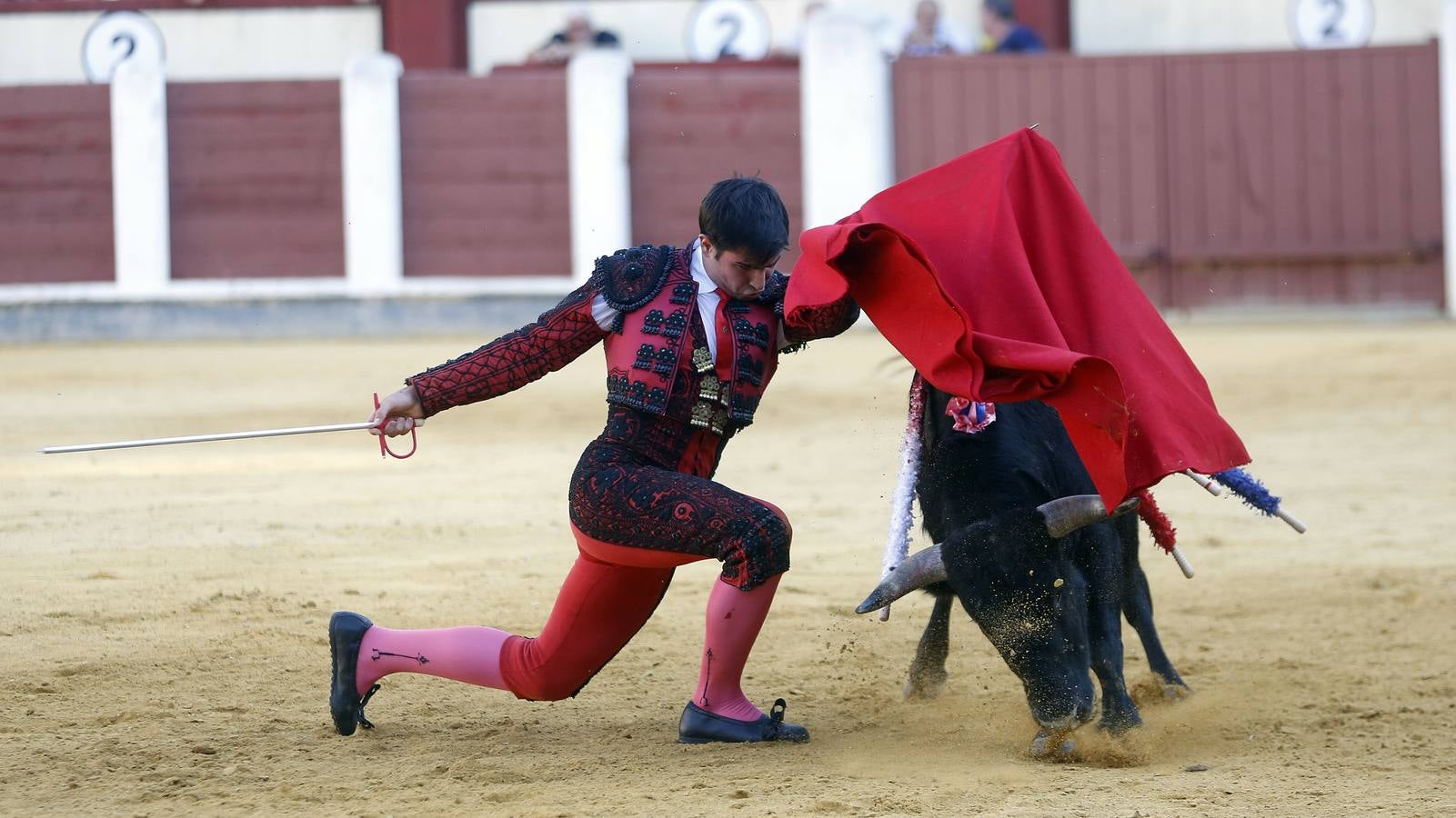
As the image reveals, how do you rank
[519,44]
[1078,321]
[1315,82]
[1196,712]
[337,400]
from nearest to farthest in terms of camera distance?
1. [1078,321]
2. [1196,712]
3. [337,400]
4. [1315,82]
5. [519,44]

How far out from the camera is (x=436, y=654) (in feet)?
9.09

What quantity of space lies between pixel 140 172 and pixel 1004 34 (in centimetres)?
536

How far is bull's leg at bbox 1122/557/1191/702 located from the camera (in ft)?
10.8

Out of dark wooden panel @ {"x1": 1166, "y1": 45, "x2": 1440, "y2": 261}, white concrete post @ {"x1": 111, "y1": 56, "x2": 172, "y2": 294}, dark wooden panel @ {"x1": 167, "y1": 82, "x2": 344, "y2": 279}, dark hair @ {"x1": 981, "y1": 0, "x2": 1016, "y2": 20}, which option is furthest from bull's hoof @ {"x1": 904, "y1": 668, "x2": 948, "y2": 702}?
white concrete post @ {"x1": 111, "y1": 56, "x2": 172, "y2": 294}

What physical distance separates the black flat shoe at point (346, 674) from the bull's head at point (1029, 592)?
0.80 metres

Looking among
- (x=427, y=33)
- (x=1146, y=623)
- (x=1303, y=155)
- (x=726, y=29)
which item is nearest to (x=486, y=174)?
(x=427, y=33)

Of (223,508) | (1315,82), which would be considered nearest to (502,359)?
(223,508)

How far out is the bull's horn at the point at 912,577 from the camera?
8.93 feet

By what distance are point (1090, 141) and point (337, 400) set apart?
526cm

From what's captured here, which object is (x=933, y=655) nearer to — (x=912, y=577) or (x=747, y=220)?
(x=912, y=577)

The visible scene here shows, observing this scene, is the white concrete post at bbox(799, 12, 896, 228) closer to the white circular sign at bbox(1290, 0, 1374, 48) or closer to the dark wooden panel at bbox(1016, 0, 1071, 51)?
the dark wooden panel at bbox(1016, 0, 1071, 51)

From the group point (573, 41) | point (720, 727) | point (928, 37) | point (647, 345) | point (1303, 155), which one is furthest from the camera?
point (573, 41)

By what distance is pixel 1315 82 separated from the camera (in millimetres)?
10547

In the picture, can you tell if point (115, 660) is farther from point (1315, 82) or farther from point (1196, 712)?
point (1315, 82)
